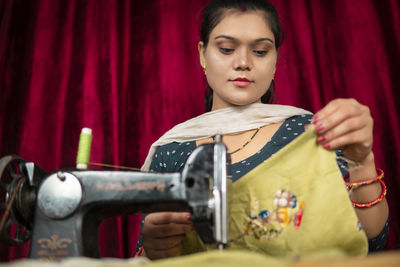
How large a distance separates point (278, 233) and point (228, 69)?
0.53m

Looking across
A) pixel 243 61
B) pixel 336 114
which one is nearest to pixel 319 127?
pixel 336 114

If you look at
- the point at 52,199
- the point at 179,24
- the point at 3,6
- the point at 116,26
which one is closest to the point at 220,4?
the point at 179,24

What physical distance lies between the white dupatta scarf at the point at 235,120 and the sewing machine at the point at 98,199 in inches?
14.3

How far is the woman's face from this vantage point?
1.13 metres

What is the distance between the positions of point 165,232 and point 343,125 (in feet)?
1.65

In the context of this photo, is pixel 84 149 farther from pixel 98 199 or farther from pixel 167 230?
pixel 167 230

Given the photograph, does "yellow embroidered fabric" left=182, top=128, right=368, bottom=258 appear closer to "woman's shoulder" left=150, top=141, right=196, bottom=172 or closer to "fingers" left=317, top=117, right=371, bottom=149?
"fingers" left=317, top=117, right=371, bottom=149

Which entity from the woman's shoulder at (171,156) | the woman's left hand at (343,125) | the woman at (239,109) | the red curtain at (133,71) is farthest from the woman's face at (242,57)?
the red curtain at (133,71)

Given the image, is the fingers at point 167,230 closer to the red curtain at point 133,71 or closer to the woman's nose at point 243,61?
the woman's nose at point 243,61

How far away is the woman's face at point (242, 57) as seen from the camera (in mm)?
1135

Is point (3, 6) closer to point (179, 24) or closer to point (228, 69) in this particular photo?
point (179, 24)

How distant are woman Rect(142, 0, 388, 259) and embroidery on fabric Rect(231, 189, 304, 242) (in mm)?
176

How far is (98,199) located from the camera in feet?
2.62

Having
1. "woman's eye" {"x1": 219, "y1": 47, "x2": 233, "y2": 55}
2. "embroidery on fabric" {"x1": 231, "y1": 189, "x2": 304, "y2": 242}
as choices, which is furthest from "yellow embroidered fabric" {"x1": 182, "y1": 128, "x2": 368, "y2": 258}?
"woman's eye" {"x1": 219, "y1": 47, "x2": 233, "y2": 55}
